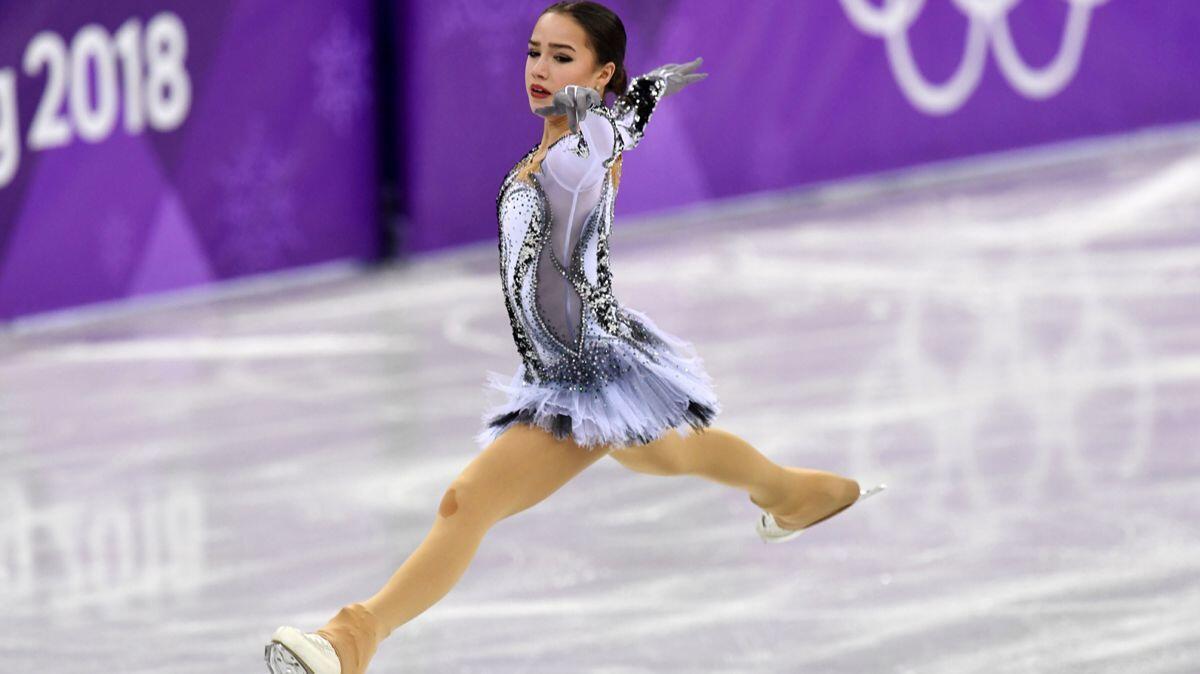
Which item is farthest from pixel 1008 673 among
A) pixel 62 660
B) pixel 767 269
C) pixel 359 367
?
pixel 767 269

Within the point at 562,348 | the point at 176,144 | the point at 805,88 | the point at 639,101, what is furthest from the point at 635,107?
the point at 805,88

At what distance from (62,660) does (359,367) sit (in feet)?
8.45

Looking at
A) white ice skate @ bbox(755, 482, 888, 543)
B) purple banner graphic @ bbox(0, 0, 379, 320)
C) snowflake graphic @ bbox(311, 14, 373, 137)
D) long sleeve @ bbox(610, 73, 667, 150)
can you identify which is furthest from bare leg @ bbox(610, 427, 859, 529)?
snowflake graphic @ bbox(311, 14, 373, 137)

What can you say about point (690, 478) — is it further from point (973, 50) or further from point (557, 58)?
point (973, 50)

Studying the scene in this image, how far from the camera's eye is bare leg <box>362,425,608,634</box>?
350cm

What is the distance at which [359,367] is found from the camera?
6.62 meters

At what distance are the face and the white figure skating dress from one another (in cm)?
9

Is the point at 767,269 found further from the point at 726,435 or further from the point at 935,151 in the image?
the point at 726,435

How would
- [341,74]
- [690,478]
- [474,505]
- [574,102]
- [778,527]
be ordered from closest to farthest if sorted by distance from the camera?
[574,102] → [474,505] → [778,527] → [690,478] → [341,74]

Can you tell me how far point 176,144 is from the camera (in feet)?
24.8

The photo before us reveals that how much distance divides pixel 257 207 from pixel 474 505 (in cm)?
452

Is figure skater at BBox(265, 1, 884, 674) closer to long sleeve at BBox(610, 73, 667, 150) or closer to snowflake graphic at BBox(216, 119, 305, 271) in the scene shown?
long sleeve at BBox(610, 73, 667, 150)

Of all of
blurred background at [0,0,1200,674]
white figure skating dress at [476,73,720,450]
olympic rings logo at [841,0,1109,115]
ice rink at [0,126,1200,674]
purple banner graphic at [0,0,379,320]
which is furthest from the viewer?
olympic rings logo at [841,0,1109,115]

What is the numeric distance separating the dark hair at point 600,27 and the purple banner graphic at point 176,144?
151 inches
